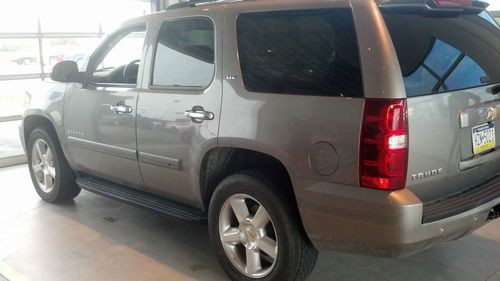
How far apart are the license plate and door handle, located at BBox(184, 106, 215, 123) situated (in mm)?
1518

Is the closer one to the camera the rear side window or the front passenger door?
the rear side window

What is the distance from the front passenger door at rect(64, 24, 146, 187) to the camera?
3.64 m

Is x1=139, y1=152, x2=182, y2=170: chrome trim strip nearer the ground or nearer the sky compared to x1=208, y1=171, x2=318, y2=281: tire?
nearer the sky

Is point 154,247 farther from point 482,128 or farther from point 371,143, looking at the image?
point 482,128

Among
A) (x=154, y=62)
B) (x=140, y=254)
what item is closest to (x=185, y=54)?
(x=154, y=62)

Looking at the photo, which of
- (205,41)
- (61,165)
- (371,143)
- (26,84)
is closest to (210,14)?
(205,41)

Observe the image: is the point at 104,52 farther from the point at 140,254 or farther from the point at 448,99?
the point at 448,99

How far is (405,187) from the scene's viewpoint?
2326 millimetres

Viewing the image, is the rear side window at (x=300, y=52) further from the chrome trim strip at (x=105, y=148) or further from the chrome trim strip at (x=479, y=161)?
the chrome trim strip at (x=105, y=148)

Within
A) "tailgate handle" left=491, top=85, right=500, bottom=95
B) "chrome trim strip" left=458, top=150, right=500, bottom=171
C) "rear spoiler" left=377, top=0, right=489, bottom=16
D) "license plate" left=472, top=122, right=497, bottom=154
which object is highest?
"rear spoiler" left=377, top=0, right=489, bottom=16

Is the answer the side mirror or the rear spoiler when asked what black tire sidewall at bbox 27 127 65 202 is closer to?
the side mirror

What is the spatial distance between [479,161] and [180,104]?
1.86m

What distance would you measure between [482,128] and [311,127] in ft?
3.34

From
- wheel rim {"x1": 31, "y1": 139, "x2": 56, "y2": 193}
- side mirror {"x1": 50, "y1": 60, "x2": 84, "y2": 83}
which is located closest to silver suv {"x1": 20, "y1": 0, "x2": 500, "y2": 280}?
side mirror {"x1": 50, "y1": 60, "x2": 84, "y2": 83}
